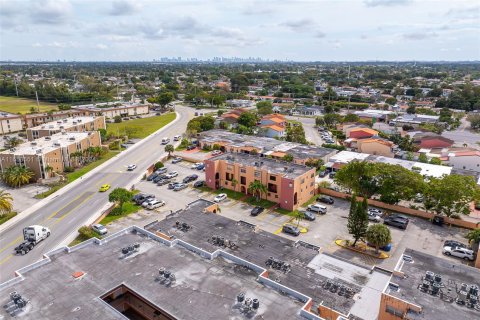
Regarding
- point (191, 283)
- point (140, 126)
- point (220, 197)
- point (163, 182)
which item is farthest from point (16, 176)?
point (140, 126)

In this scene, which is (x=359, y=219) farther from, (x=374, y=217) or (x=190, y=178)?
(x=190, y=178)

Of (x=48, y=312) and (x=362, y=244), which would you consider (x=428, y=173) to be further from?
(x=48, y=312)

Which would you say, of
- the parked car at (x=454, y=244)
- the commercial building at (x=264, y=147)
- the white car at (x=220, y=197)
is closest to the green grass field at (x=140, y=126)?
the commercial building at (x=264, y=147)

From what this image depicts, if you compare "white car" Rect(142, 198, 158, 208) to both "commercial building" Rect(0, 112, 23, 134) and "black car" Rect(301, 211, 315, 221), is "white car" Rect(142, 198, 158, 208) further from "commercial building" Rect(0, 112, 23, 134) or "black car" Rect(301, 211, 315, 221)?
"commercial building" Rect(0, 112, 23, 134)

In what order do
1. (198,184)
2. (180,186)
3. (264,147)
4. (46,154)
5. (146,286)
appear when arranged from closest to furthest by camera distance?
(146,286)
(180,186)
(198,184)
(46,154)
(264,147)

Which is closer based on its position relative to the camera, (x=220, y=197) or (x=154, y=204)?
(x=154, y=204)

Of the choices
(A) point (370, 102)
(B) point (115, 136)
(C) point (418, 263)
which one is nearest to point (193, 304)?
(C) point (418, 263)
